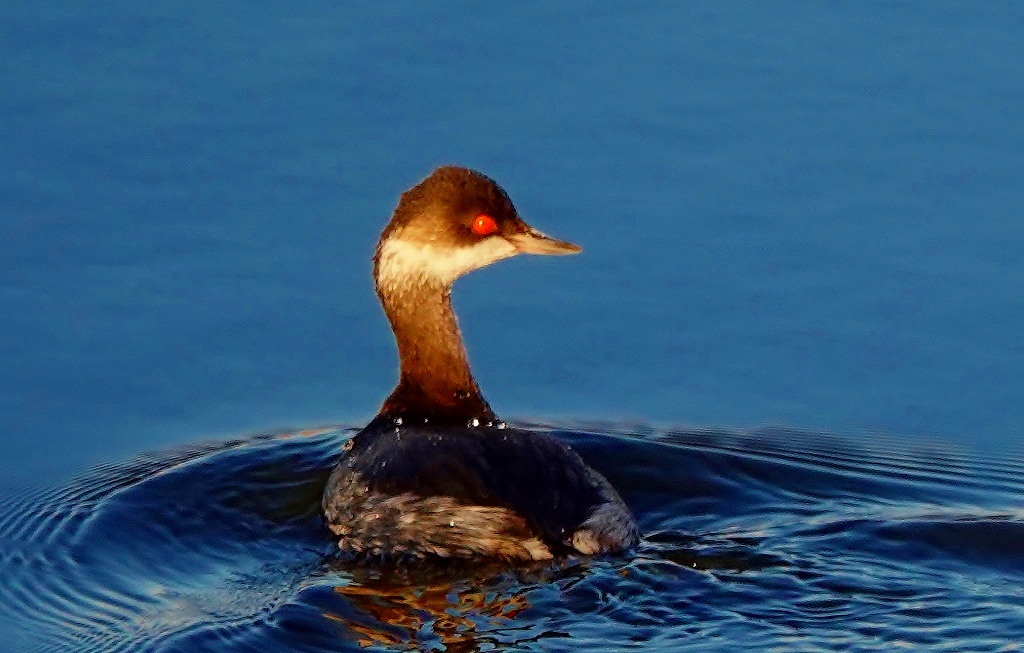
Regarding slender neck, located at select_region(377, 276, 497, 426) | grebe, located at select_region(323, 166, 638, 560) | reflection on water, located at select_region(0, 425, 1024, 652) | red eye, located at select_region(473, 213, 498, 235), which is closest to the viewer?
reflection on water, located at select_region(0, 425, 1024, 652)

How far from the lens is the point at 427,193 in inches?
440

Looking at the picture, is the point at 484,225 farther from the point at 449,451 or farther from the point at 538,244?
the point at 449,451

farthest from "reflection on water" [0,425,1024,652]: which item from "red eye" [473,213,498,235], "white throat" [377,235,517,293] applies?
"red eye" [473,213,498,235]

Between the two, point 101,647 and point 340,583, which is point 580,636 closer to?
point 340,583

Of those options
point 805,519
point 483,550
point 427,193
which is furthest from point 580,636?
point 427,193

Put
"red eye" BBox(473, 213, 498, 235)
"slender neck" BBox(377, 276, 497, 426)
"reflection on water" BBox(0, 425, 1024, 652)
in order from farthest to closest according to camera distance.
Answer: "slender neck" BBox(377, 276, 497, 426) → "red eye" BBox(473, 213, 498, 235) → "reflection on water" BBox(0, 425, 1024, 652)

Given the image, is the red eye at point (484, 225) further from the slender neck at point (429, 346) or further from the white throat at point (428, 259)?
the slender neck at point (429, 346)

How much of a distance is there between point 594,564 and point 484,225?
186cm

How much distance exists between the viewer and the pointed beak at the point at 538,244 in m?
11.4

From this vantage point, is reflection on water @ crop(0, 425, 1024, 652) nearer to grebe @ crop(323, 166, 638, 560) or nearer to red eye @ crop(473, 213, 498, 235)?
grebe @ crop(323, 166, 638, 560)

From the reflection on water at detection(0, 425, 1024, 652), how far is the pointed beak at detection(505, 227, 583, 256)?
36.2 inches

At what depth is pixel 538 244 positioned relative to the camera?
1143 cm

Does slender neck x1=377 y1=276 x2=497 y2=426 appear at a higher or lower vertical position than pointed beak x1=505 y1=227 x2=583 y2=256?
lower

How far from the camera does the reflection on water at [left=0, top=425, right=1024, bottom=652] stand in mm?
9688
